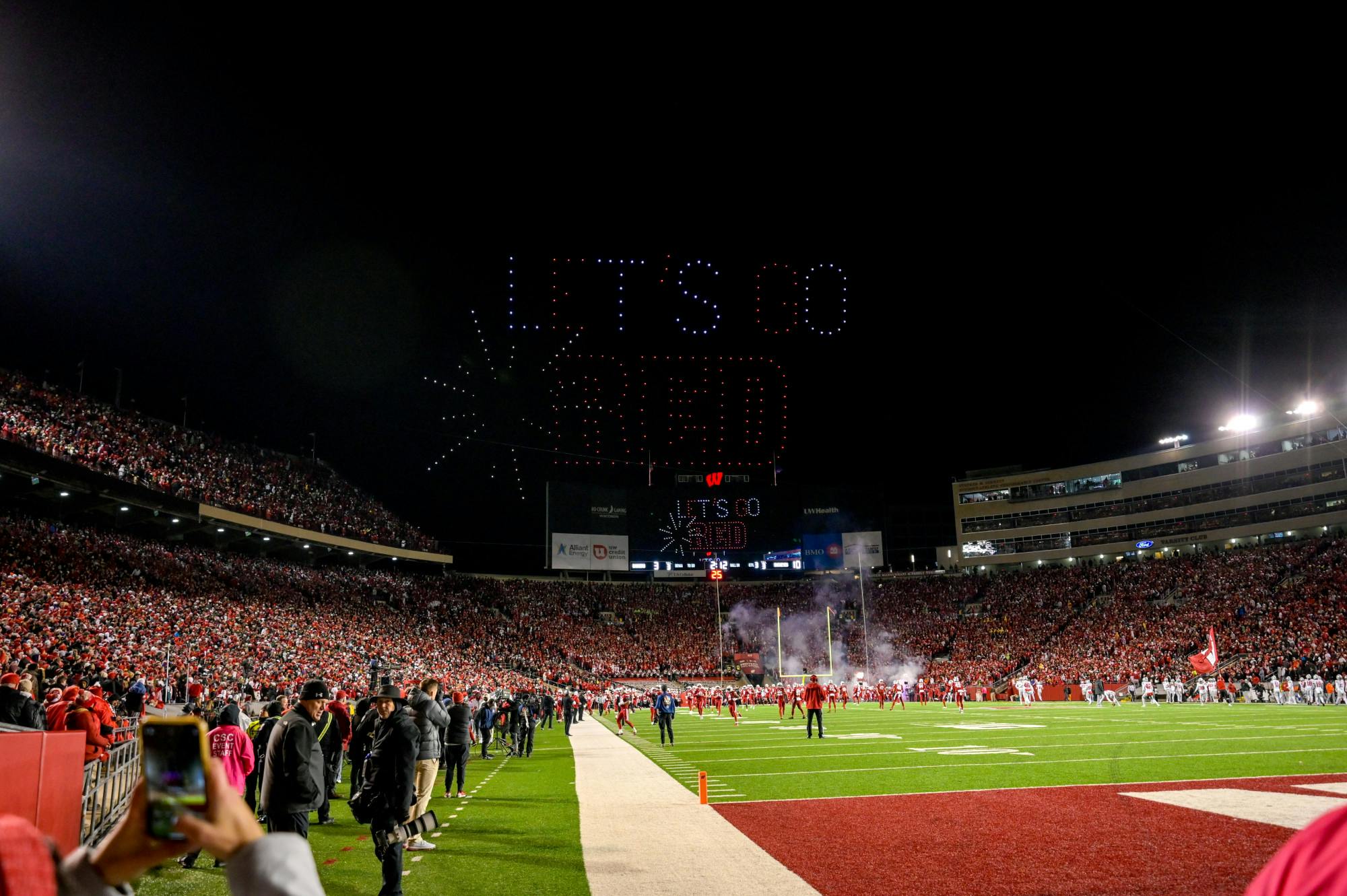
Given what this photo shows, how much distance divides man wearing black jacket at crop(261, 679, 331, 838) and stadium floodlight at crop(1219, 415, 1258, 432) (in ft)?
206

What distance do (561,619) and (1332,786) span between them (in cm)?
5531

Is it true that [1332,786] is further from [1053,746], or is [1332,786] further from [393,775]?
[393,775]

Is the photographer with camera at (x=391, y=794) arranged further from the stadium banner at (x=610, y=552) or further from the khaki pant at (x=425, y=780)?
the stadium banner at (x=610, y=552)

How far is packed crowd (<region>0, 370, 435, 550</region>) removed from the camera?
107ft

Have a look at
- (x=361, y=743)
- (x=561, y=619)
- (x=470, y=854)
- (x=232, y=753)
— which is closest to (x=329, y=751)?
(x=361, y=743)

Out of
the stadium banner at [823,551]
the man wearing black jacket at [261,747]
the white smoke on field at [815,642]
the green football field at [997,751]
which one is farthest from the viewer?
the stadium banner at [823,551]

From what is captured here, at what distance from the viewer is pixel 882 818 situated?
1063 cm

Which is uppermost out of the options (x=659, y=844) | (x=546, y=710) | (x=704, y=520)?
(x=704, y=520)

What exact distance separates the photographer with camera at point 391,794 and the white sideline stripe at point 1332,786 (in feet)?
37.7

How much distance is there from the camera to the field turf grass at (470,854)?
8.24 meters

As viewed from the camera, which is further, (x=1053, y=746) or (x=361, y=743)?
(x=1053, y=746)

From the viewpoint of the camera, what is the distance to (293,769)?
7309 millimetres

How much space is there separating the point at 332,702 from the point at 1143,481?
66013 millimetres

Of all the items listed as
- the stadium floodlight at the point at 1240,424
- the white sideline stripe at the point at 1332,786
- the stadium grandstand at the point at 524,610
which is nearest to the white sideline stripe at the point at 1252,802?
the white sideline stripe at the point at 1332,786
